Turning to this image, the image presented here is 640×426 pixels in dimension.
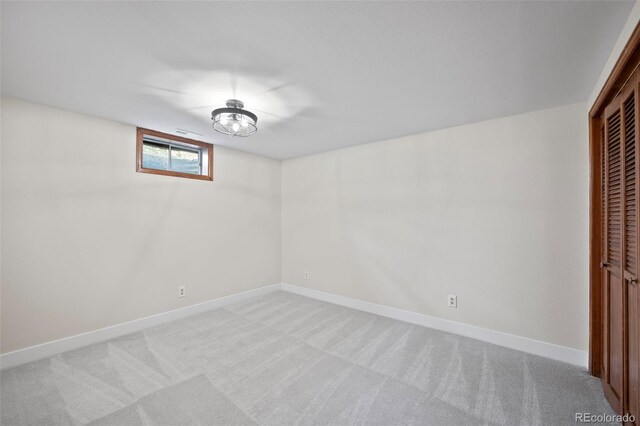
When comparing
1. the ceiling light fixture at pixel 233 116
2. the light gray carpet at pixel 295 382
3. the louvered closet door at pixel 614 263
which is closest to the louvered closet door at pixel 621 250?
the louvered closet door at pixel 614 263

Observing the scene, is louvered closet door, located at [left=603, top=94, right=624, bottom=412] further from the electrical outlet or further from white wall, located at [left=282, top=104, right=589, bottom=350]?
the electrical outlet

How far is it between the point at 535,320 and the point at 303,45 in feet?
10.4

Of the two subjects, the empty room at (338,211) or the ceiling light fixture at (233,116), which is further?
the ceiling light fixture at (233,116)

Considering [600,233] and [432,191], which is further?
[432,191]

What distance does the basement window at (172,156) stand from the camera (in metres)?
3.10

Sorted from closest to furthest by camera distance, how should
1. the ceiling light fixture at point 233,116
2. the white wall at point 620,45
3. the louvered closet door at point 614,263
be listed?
the white wall at point 620,45 < the louvered closet door at point 614,263 < the ceiling light fixture at point 233,116

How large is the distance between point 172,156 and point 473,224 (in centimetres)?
386

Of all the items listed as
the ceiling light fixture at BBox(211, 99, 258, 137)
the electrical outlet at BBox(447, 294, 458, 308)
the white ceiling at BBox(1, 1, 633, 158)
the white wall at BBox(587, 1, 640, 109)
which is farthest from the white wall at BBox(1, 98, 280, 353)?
the white wall at BBox(587, 1, 640, 109)

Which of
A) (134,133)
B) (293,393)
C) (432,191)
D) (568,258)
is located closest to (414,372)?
(293,393)

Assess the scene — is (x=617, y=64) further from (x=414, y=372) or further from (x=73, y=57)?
(x=73, y=57)

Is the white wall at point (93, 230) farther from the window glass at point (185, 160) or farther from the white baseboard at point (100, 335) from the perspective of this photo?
the window glass at point (185, 160)

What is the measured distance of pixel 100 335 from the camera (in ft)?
8.82

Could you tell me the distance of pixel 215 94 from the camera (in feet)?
7.20

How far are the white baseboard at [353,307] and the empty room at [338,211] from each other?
0.02m
